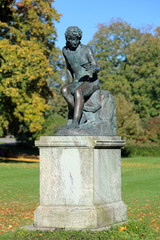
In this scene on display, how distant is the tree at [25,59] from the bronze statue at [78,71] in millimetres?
19022

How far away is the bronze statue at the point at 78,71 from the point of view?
28.6ft

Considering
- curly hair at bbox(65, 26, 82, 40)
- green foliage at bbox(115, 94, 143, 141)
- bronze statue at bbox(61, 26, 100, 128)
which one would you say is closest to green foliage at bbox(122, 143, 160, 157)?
green foliage at bbox(115, 94, 143, 141)

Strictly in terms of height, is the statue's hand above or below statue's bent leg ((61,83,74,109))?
above

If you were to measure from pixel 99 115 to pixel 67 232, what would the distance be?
97.4 inches

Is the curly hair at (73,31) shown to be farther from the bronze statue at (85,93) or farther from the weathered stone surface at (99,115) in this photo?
the weathered stone surface at (99,115)

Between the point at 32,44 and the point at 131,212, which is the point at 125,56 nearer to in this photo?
the point at 32,44

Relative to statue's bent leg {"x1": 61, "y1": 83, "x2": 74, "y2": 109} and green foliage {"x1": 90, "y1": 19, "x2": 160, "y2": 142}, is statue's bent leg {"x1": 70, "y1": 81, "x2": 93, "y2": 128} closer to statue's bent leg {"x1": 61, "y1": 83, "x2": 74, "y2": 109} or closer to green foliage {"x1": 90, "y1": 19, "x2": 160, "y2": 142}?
statue's bent leg {"x1": 61, "y1": 83, "x2": 74, "y2": 109}

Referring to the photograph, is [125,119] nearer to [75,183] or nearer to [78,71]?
[78,71]

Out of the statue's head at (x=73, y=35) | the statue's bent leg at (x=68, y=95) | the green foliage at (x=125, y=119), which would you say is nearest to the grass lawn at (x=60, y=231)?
the statue's bent leg at (x=68, y=95)

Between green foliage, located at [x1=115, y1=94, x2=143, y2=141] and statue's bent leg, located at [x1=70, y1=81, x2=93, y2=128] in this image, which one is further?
green foliage, located at [x1=115, y1=94, x2=143, y2=141]

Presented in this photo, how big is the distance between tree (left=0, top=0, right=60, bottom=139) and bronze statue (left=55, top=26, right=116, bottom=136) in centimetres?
1905

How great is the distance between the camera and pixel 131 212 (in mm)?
12562

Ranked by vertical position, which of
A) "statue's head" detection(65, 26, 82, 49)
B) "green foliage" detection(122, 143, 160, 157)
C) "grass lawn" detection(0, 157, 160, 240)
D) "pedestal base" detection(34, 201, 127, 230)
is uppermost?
"statue's head" detection(65, 26, 82, 49)

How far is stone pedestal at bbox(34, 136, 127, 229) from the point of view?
26.1 feet
